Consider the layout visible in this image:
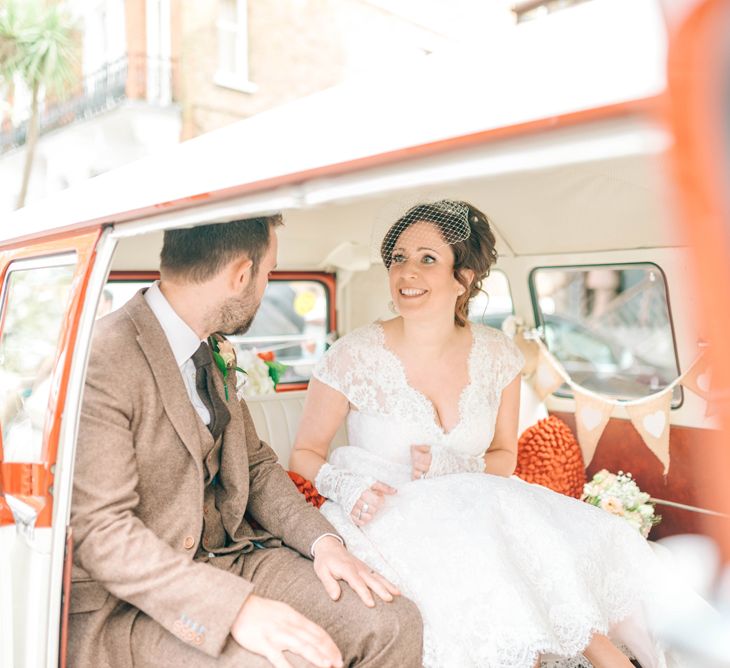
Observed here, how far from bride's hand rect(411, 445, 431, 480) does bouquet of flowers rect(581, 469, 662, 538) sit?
51.7 inches

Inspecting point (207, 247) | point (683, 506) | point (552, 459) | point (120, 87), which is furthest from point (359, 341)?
point (120, 87)

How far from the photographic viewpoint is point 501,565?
79.4 inches

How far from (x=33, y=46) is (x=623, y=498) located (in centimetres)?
1272

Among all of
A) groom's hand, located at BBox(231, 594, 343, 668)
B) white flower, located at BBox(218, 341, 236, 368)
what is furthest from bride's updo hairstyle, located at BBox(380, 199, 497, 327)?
groom's hand, located at BBox(231, 594, 343, 668)

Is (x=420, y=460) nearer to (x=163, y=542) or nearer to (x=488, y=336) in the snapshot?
(x=488, y=336)

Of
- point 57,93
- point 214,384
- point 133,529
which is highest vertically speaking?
point 57,93

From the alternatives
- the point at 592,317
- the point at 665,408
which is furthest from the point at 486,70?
the point at 592,317

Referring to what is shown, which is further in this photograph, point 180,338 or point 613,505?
point 613,505

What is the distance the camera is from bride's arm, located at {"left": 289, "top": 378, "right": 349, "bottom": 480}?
2.78 m

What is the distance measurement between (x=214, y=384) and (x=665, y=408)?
8.10 ft

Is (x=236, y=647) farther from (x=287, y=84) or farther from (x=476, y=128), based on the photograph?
(x=287, y=84)

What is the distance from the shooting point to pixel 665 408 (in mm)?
3604

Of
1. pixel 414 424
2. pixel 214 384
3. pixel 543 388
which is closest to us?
pixel 214 384

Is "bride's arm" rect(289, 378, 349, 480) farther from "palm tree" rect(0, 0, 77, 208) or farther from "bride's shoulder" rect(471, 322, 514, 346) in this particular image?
"palm tree" rect(0, 0, 77, 208)
